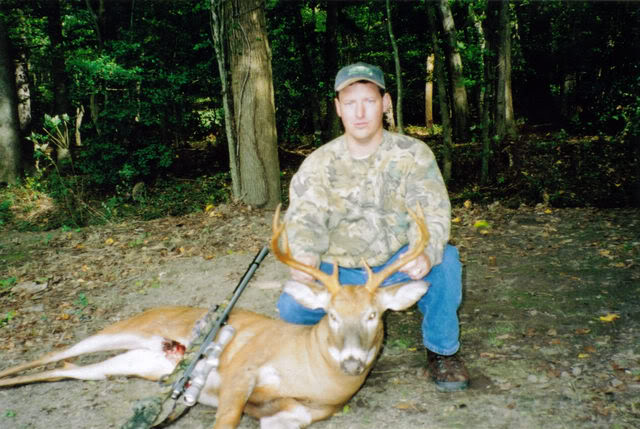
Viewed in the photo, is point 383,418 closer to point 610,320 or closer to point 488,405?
point 488,405

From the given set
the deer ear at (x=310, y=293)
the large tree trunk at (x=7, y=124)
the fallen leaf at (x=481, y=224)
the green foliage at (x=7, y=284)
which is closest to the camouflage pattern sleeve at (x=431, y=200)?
the deer ear at (x=310, y=293)

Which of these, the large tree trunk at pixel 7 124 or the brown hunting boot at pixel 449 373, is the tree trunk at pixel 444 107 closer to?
the brown hunting boot at pixel 449 373

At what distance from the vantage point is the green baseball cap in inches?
133

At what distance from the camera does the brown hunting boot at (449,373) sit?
10.5 ft

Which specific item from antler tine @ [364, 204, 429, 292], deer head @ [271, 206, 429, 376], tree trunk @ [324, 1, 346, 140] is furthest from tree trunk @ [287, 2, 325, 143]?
antler tine @ [364, 204, 429, 292]

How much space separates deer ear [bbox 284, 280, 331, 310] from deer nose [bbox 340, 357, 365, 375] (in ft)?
1.39

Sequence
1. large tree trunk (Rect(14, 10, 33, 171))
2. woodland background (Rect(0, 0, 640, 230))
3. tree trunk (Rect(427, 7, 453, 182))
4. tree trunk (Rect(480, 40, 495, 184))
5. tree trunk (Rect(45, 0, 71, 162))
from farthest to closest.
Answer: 1. large tree trunk (Rect(14, 10, 33, 171))
2. tree trunk (Rect(45, 0, 71, 162))
3. tree trunk (Rect(427, 7, 453, 182))
4. tree trunk (Rect(480, 40, 495, 184))
5. woodland background (Rect(0, 0, 640, 230))

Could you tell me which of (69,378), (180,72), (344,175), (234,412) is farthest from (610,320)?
(180,72)

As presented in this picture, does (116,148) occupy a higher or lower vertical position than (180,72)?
lower

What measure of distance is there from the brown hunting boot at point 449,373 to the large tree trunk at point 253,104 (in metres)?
4.58

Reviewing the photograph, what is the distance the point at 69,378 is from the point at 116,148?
7.10 m

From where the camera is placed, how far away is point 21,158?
36.8 feet

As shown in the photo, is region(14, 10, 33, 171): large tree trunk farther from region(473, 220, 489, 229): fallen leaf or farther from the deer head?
the deer head

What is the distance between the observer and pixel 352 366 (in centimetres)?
265
